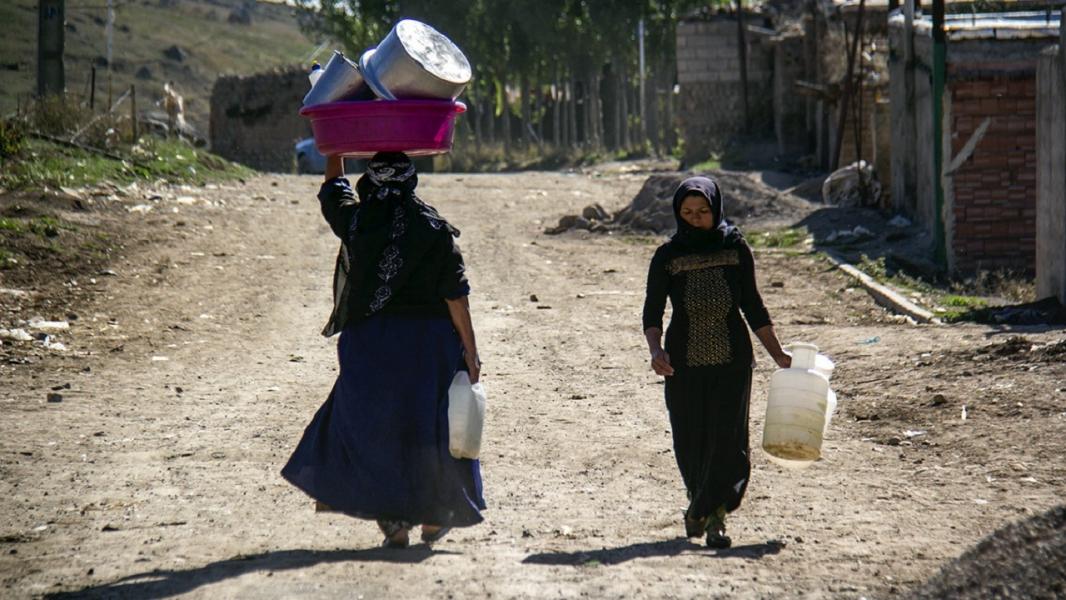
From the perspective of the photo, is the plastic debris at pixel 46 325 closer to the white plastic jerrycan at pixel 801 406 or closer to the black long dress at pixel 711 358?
the black long dress at pixel 711 358

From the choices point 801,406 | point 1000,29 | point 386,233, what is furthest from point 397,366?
point 1000,29

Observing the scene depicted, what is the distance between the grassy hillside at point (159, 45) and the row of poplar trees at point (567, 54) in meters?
7.16

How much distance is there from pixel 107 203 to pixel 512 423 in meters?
8.87

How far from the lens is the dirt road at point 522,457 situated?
4.56m

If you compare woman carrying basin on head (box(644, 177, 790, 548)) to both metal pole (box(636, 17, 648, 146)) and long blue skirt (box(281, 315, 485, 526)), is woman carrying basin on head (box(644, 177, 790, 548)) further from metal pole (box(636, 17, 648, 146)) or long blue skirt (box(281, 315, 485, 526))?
metal pole (box(636, 17, 648, 146))

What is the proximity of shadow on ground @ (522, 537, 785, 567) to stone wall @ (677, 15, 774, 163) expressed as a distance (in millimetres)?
24211

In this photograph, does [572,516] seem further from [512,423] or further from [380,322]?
[512,423]

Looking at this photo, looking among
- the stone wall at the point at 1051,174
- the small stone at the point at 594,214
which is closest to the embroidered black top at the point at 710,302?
the stone wall at the point at 1051,174

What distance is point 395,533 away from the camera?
490 cm

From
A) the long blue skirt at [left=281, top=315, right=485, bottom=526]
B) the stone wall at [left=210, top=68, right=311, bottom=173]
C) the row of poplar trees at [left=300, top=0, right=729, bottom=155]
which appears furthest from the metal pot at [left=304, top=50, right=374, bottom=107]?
the row of poplar trees at [left=300, top=0, right=729, bottom=155]

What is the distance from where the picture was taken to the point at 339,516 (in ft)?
18.4

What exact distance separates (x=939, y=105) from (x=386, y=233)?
9763mm

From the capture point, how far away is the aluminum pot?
4.69 meters

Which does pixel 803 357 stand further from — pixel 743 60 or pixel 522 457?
pixel 743 60
